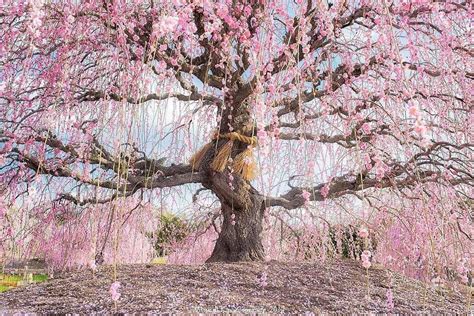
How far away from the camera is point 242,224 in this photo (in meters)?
4.59

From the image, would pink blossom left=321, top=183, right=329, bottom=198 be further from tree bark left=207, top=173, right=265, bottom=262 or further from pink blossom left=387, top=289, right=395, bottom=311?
pink blossom left=387, top=289, right=395, bottom=311

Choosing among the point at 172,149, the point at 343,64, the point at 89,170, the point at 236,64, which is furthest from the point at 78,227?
the point at 343,64

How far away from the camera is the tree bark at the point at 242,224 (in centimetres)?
450

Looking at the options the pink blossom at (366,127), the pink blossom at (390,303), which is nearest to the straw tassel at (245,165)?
the pink blossom at (366,127)

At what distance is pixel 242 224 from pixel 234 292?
40.9 inches

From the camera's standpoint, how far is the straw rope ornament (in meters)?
4.28

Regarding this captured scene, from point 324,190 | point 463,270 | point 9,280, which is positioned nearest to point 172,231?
point 324,190

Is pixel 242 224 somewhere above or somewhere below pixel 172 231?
below

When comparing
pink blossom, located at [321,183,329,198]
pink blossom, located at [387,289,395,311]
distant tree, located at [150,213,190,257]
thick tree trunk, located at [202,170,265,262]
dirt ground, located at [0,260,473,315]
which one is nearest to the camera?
dirt ground, located at [0,260,473,315]

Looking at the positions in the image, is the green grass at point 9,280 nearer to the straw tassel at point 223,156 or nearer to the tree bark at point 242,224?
the tree bark at point 242,224

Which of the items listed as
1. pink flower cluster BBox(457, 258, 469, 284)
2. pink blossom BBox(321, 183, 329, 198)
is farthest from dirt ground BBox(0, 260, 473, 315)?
pink blossom BBox(321, 183, 329, 198)

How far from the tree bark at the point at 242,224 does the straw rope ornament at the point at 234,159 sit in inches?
3.5

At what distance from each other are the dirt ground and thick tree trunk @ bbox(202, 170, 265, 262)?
242 millimetres

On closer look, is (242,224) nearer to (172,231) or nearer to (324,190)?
(324,190)
